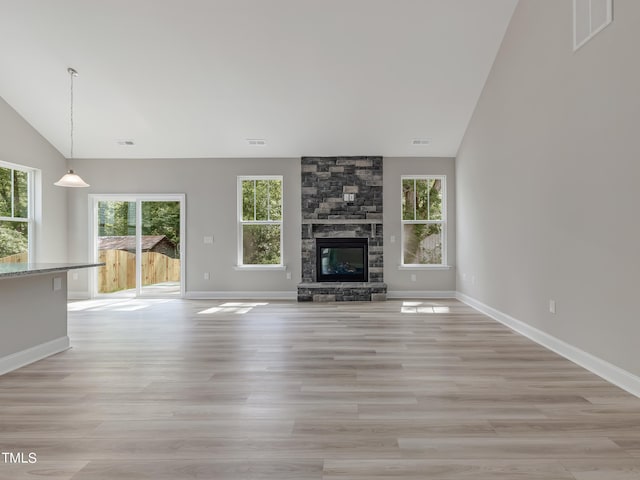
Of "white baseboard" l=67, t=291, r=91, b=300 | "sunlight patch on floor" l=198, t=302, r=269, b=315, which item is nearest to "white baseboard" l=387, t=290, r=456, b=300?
"sunlight patch on floor" l=198, t=302, r=269, b=315

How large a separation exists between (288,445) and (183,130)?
627 cm

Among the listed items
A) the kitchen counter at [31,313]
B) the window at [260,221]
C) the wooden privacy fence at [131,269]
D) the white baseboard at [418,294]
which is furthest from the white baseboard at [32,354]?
the white baseboard at [418,294]

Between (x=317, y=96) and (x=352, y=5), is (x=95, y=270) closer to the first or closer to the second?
(x=317, y=96)

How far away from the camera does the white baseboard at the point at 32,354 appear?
342 centimetres

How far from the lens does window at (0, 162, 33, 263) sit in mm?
6684

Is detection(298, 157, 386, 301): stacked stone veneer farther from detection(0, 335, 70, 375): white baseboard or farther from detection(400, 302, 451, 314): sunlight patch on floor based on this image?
detection(0, 335, 70, 375): white baseboard

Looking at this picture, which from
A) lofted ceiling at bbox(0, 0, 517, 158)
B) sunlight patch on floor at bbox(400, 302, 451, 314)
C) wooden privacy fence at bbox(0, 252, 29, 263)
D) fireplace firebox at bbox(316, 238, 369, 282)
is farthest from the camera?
fireplace firebox at bbox(316, 238, 369, 282)

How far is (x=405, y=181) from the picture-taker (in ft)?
26.5

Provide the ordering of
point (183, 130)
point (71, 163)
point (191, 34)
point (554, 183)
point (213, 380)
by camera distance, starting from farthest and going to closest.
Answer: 1. point (71, 163)
2. point (183, 130)
3. point (191, 34)
4. point (554, 183)
5. point (213, 380)

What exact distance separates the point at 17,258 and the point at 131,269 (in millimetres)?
1825

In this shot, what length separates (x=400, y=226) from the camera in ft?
26.1

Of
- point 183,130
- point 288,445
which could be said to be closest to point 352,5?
point 183,130

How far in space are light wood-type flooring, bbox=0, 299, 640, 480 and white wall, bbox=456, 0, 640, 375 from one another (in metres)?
0.54

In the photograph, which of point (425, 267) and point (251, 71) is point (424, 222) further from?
point (251, 71)
